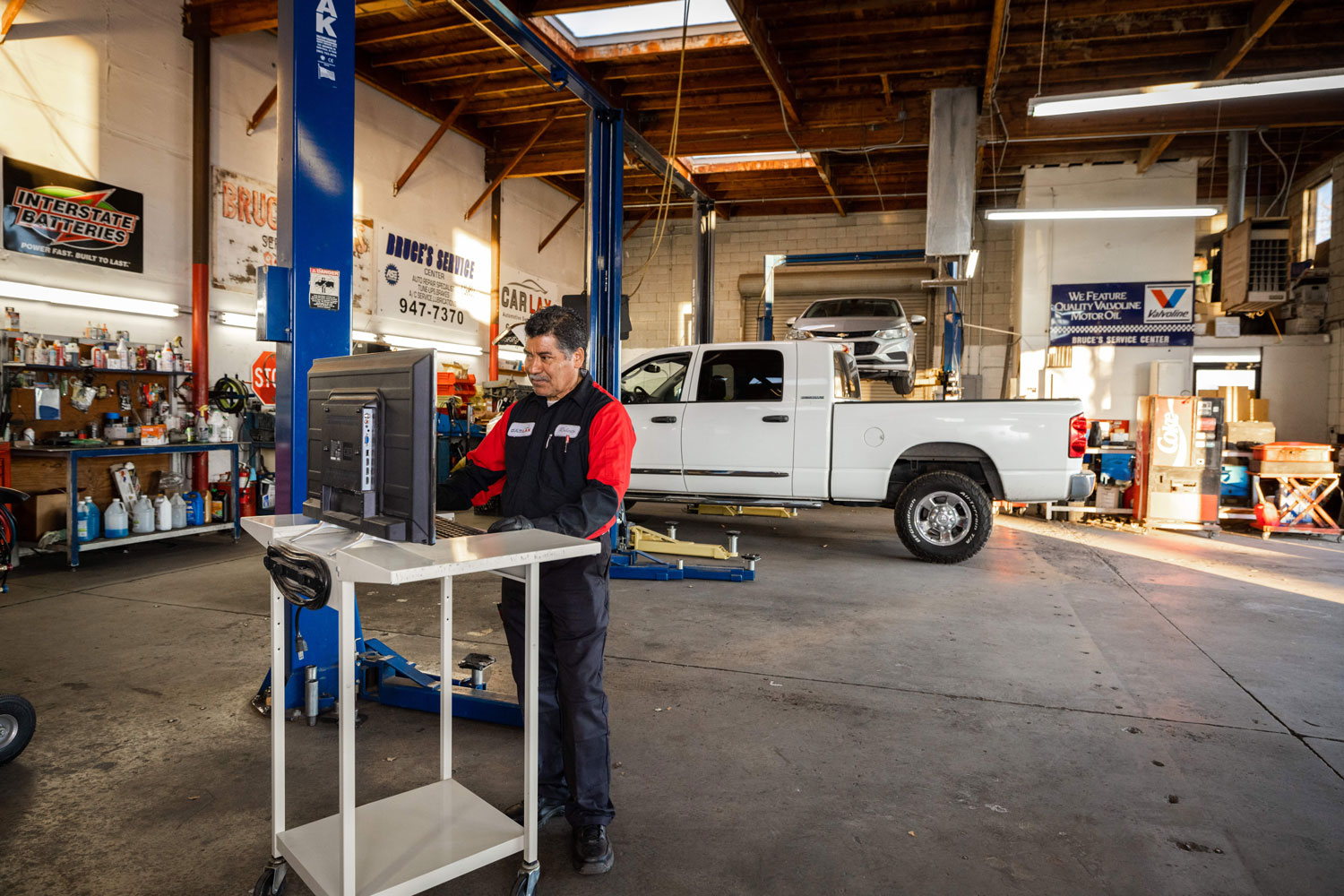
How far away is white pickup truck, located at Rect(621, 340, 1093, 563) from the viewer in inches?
242

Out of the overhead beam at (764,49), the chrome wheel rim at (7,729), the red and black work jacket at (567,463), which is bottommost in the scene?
the chrome wheel rim at (7,729)

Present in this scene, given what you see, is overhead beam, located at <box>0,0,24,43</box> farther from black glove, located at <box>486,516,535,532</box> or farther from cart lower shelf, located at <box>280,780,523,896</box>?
cart lower shelf, located at <box>280,780,523,896</box>

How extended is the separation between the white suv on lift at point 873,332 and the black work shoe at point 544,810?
8823 millimetres

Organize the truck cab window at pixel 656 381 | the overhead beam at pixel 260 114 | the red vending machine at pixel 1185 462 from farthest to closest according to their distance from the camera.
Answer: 1. the red vending machine at pixel 1185 462
2. the overhead beam at pixel 260 114
3. the truck cab window at pixel 656 381

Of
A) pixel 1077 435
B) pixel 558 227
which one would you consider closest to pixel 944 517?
pixel 1077 435

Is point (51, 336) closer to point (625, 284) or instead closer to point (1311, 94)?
point (625, 284)

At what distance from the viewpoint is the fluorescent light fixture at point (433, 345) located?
34.8ft

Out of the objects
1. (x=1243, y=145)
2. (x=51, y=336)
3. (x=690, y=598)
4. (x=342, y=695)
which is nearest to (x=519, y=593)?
(x=342, y=695)

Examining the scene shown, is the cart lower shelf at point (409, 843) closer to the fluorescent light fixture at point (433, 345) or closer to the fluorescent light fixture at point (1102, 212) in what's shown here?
the fluorescent light fixture at point (1102, 212)

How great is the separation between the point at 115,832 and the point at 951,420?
577 cm

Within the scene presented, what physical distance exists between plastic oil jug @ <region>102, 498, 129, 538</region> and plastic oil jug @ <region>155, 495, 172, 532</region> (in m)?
0.30

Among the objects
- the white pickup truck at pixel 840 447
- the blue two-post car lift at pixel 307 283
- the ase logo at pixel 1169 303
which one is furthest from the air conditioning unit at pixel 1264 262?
the blue two-post car lift at pixel 307 283

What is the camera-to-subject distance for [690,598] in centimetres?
520

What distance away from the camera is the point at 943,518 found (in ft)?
21.0
